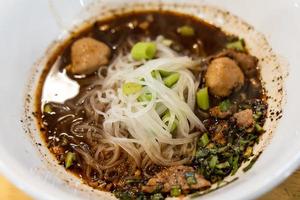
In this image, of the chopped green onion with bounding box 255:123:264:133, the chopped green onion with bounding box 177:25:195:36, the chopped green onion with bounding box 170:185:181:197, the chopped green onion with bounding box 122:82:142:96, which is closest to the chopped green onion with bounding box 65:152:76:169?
the chopped green onion with bounding box 122:82:142:96

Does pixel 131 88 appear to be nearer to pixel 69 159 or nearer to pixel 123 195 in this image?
pixel 69 159

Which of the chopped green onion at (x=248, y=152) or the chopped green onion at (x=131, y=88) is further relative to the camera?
the chopped green onion at (x=131, y=88)

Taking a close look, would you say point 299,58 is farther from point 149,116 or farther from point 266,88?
point 149,116

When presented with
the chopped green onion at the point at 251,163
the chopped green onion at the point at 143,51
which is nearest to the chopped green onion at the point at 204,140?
the chopped green onion at the point at 251,163

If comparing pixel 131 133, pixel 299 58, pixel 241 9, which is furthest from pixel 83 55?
pixel 299 58

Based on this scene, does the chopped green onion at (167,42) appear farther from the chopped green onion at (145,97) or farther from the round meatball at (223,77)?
the chopped green onion at (145,97)
